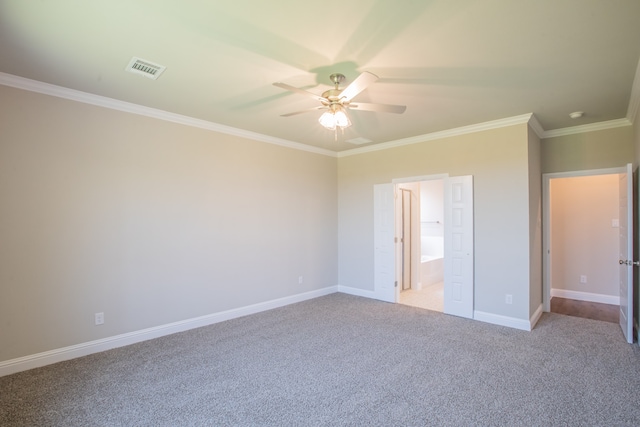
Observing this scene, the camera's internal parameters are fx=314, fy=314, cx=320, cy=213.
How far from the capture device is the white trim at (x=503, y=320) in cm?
391

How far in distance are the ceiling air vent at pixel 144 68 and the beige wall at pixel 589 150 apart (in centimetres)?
506

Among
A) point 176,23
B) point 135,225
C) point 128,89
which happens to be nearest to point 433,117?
point 176,23

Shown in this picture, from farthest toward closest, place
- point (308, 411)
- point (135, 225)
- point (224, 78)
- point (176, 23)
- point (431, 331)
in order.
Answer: point (431, 331), point (135, 225), point (224, 78), point (308, 411), point (176, 23)

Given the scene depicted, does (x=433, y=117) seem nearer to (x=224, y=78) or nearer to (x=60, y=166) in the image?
(x=224, y=78)

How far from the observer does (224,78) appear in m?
2.85

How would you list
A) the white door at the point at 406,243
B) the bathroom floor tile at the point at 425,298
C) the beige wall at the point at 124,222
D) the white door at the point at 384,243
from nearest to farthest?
the beige wall at the point at 124,222
the bathroom floor tile at the point at 425,298
the white door at the point at 384,243
the white door at the point at 406,243

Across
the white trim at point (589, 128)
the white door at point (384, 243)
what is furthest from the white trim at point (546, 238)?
the white door at point (384, 243)

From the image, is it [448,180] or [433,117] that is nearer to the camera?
[433,117]

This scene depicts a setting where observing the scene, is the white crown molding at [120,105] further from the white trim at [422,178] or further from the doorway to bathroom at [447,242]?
the doorway to bathroom at [447,242]

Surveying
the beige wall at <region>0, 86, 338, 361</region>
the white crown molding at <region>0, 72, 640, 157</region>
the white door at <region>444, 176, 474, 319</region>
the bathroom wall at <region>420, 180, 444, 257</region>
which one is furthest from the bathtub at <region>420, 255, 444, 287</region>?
the beige wall at <region>0, 86, 338, 361</region>

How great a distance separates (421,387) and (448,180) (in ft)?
9.61

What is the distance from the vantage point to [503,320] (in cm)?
407

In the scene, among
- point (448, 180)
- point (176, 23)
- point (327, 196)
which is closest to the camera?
point (176, 23)

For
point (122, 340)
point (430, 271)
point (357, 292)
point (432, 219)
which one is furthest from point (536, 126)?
point (122, 340)
